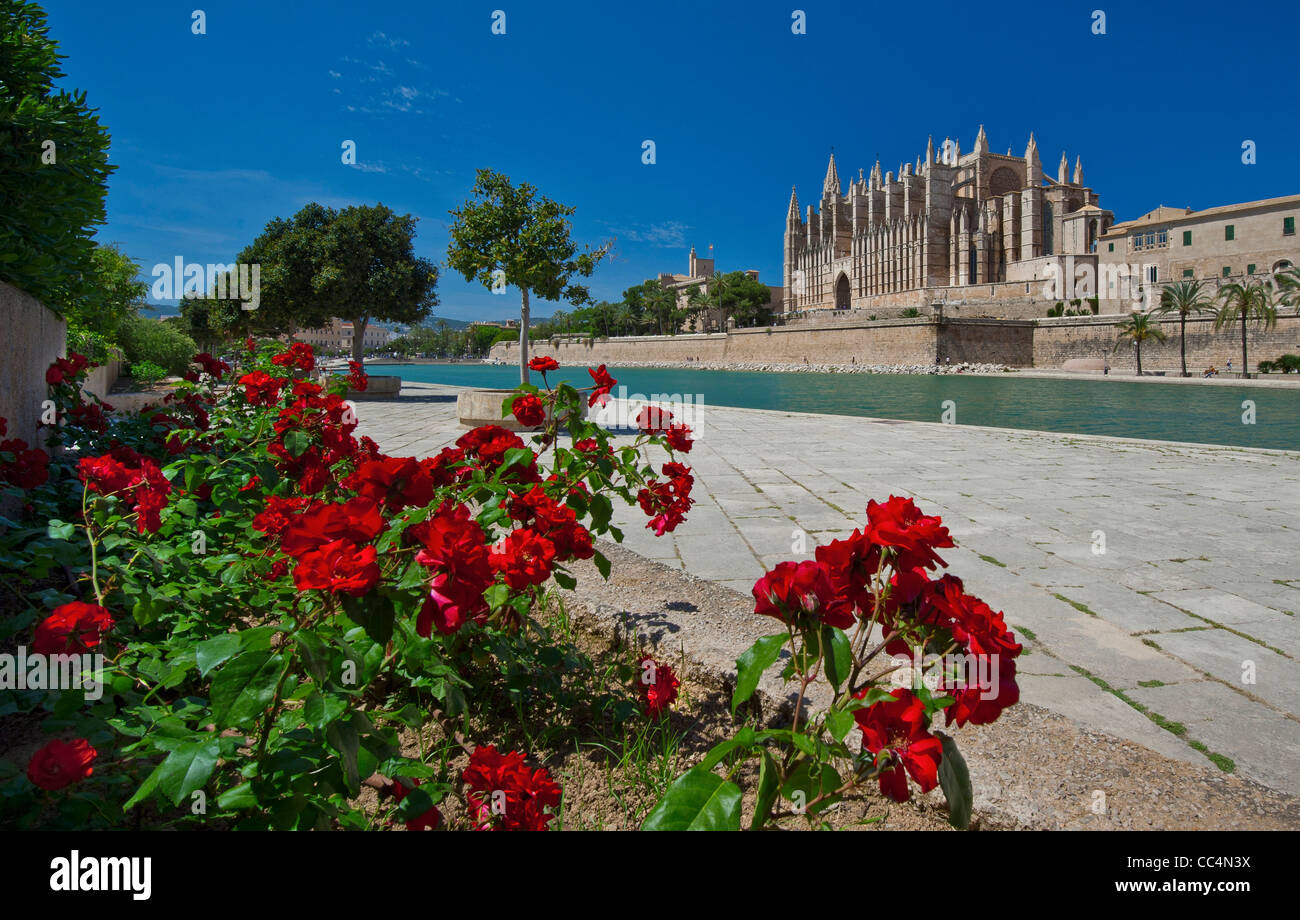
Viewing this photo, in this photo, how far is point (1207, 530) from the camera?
436cm

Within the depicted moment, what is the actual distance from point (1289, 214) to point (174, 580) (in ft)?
198

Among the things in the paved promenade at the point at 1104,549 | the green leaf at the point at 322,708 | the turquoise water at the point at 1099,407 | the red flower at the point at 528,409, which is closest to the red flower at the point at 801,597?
the green leaf at the point at 322,708

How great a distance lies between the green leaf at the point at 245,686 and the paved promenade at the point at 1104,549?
2.18 meters

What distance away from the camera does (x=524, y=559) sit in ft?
4.00

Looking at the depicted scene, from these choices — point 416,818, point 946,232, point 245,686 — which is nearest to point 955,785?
point 416,818

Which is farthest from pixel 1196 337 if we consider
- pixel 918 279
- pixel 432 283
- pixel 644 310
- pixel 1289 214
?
pixel 644 310

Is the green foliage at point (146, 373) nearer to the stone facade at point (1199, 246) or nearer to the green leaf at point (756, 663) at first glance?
the green leaf at point (756, 663)

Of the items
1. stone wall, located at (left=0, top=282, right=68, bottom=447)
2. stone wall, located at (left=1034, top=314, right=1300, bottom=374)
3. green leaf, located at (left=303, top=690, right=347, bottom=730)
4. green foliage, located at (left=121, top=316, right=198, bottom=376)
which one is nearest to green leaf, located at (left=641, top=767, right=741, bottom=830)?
green leaf, located at (left=303, top=690, right=347, bottom=730)

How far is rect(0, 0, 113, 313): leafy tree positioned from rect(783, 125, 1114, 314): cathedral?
61.1 m

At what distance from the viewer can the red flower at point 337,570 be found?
903 millimetres

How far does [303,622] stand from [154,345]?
69.3 feet

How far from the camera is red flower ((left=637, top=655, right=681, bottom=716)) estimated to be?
1.78 m

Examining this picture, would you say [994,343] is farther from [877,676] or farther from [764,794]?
[764,794]

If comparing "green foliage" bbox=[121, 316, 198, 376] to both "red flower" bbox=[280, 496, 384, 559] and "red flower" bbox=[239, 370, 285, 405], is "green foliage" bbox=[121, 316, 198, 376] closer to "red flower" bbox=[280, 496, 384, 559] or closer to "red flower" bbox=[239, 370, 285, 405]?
"red flower" bbox=[239, 370, 285, 405]
